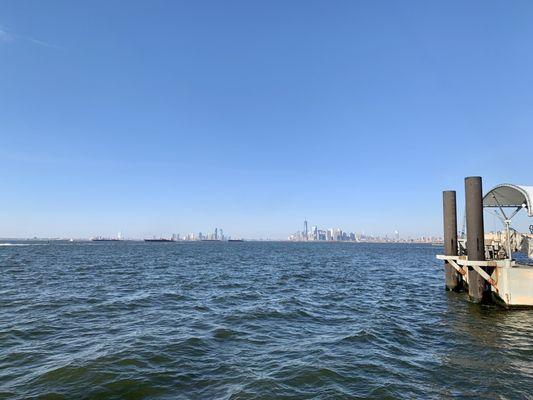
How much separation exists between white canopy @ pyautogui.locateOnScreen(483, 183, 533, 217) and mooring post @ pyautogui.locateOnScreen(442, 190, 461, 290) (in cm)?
236

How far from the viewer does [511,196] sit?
2381 centimetres

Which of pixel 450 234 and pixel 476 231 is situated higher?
pixel 476 231

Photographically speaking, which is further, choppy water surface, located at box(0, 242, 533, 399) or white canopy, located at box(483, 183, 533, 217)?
white canopy, located at box(483, 183, 533, 217)

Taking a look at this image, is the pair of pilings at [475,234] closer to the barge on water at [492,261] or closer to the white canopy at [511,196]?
the barge on water at [492,261]

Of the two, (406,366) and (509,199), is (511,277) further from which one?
(406,366)

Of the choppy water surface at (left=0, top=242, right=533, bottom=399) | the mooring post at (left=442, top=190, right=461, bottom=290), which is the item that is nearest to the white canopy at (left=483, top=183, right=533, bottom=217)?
the mooring post at (left=442, top=190, right=461, bottom=290)

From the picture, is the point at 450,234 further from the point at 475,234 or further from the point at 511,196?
the point at 475,234

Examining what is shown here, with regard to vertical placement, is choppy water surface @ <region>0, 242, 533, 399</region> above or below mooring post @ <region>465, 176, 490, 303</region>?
below

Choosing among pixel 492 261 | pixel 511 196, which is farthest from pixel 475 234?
pixel 511 196

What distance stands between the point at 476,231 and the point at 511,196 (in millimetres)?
6137

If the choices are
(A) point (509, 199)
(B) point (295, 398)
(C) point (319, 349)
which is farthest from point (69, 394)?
(A) point (509, 199)

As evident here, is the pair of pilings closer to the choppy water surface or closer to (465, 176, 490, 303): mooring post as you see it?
(465, 176, 490, 303): mooring post

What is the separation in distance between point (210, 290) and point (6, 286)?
15106mm

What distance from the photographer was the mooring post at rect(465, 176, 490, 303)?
20.0 m
